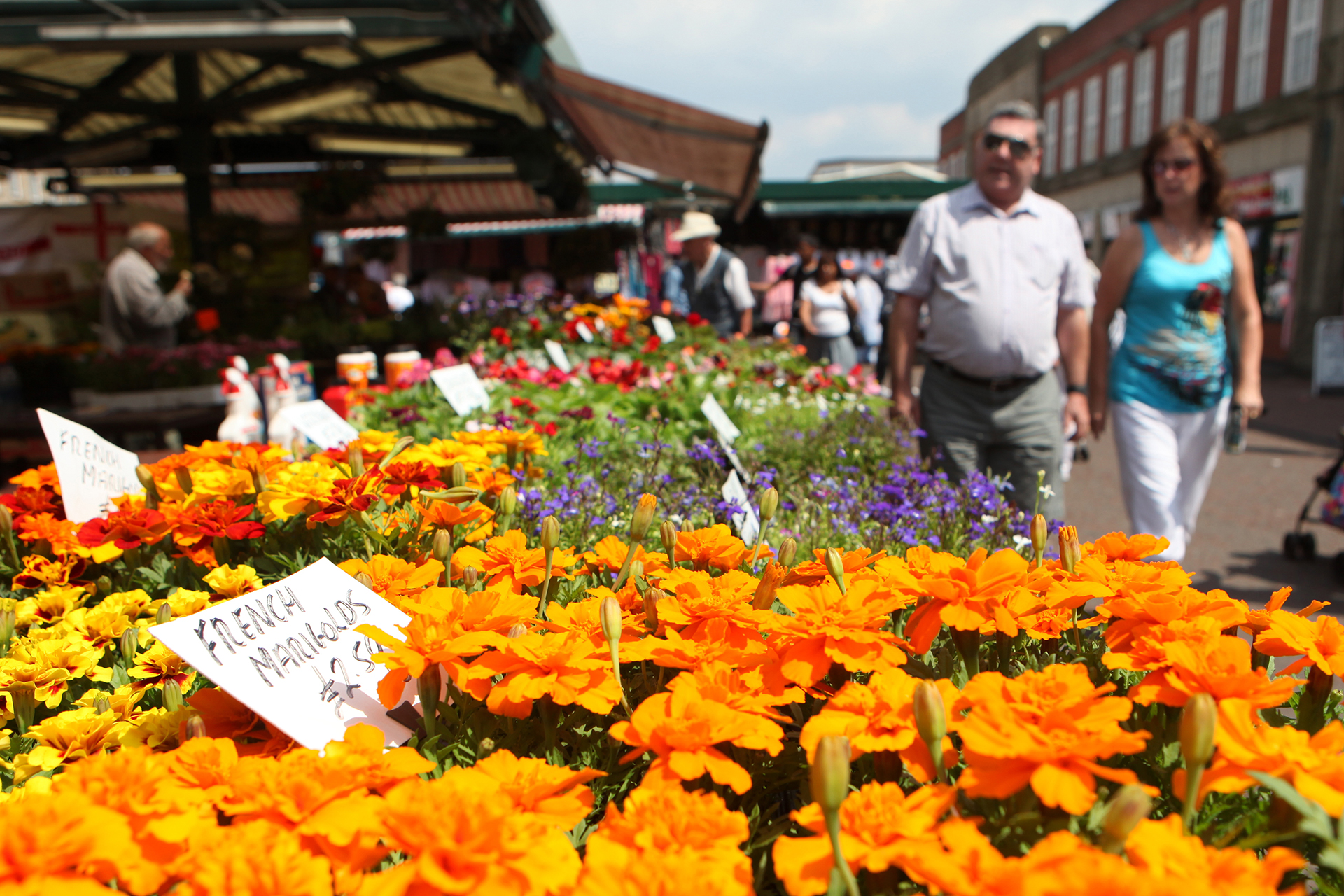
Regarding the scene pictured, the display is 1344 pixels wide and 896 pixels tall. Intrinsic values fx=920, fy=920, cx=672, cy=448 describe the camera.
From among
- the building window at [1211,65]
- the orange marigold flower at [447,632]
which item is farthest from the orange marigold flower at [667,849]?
the building window at [1211,65]

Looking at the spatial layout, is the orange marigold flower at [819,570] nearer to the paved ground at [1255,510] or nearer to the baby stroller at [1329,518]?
the paved ground at [1255,510]

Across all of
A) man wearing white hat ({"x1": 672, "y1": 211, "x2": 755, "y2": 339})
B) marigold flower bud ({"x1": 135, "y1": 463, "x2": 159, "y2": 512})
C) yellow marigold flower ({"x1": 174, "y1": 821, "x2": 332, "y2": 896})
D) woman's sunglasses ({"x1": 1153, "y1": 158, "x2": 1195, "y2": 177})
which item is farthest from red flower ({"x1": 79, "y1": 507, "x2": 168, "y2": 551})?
man wearing white hat ({"x1": 672, "y1": 211, "x2": 755, "y2": 339})

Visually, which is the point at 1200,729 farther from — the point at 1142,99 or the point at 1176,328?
the point at 1142,99

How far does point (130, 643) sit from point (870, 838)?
89 cm

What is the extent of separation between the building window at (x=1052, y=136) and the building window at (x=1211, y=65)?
24.8ft

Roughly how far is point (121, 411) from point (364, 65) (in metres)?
2.59

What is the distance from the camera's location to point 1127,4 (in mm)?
21797

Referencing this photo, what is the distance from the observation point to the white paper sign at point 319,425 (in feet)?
6.97

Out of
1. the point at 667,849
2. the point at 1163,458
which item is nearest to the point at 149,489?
the point at 667,849

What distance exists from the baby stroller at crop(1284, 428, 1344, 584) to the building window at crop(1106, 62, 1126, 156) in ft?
67.9

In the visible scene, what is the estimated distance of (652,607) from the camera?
0.97 metres

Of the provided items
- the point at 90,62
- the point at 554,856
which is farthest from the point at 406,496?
the point at 90,62

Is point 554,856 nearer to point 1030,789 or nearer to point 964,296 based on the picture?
point 1030,789

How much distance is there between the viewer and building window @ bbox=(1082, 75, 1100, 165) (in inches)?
929
